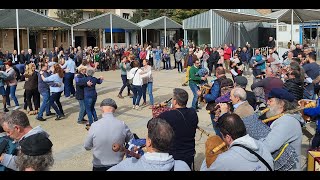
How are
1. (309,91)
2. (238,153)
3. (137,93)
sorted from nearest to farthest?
(238,153) < (309,91) < (137,93)

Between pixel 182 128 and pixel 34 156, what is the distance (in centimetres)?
193

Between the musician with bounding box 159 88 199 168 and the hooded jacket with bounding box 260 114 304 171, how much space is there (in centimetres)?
100

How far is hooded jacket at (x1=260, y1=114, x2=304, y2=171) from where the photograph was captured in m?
3.79

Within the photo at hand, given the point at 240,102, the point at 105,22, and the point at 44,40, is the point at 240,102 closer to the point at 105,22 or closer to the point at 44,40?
the point at 105,22

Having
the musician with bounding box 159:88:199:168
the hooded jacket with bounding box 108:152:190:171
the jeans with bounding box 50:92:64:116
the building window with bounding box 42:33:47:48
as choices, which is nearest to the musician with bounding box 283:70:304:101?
the musician with bounding box 159:88:199:168

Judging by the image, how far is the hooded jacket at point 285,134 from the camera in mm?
3793

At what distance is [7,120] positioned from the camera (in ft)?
13.0

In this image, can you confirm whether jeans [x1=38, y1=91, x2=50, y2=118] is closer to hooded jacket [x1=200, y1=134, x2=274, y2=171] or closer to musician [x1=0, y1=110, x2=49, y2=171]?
musician [x1=0, y1=110, x2=49, y2=171]

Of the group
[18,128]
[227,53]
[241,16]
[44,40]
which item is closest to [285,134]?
[18,128]

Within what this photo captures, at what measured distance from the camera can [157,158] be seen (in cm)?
279

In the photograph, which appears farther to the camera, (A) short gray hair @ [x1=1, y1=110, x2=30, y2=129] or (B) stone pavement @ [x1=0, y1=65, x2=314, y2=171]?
(B) stone pavement @ [x1=0, y1=65, x2=314, y2=171]

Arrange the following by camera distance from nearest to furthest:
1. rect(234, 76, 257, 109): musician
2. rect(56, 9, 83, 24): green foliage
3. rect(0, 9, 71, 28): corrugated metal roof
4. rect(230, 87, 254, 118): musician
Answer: rect(230, 87, 254, 118): musician
rect(234, 76, 257, 109): musician
rect(0, 9, 71, 28): corrugated metal roof
rect(56, 9, 83, 24): green foliage

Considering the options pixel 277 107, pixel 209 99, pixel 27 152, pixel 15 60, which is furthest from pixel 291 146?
pixel 15 60
